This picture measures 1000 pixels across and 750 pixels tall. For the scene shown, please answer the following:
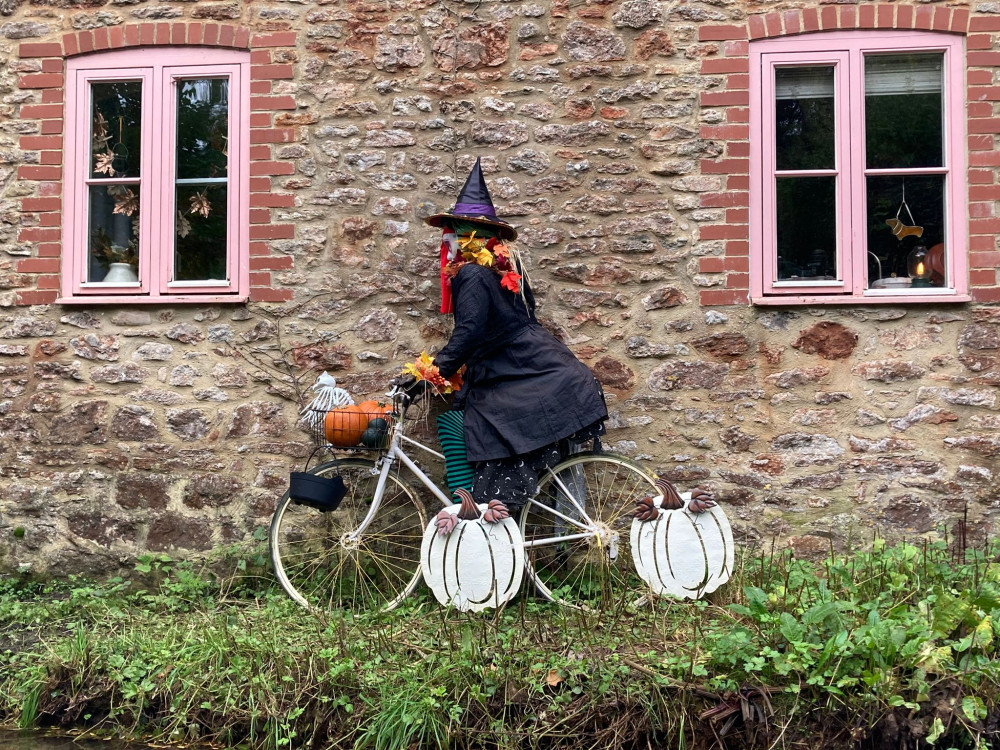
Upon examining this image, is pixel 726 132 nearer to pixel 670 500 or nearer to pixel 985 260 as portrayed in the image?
pixel 985 260

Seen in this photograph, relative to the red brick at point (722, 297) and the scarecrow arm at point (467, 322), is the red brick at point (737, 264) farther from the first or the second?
the scarecrow arm at point (467, 322)

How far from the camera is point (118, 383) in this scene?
215 inches

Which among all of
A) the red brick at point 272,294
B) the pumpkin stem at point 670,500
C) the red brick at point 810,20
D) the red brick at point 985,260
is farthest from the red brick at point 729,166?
the red brick at point 272,294

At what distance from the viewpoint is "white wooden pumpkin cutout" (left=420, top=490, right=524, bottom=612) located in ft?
14.3

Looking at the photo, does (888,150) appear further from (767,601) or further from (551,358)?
(767,601)

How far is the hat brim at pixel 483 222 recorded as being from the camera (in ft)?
15.5

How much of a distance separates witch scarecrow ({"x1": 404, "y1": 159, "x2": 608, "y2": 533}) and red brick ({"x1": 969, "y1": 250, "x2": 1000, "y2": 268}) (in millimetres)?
2195

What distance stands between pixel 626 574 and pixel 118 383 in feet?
10.2

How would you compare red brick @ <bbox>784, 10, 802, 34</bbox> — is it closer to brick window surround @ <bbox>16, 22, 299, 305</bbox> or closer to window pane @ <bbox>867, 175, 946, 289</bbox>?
window pane @ <bbox>867, 175, 946, 289</bbox>

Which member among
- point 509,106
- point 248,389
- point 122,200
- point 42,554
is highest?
point 509,106

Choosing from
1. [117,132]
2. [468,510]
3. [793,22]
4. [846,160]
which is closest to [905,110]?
[846,160]

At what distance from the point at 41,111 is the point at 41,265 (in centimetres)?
92

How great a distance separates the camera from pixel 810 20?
5.15 m

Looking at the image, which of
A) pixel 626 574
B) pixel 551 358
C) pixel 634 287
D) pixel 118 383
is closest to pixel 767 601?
pixel 626 574
